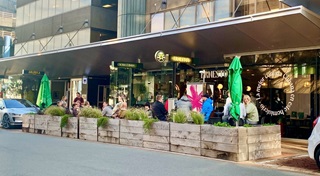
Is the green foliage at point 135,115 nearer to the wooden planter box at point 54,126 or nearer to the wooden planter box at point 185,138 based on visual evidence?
the wooden planter box at point 185,138

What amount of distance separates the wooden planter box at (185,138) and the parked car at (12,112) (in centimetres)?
1005

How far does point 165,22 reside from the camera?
20.2 meters

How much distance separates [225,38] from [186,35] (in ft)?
5.69

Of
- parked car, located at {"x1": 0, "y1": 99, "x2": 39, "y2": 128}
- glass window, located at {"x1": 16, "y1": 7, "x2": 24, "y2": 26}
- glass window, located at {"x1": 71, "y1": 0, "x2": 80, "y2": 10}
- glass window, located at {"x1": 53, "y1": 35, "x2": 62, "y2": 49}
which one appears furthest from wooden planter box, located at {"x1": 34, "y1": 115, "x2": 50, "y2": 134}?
glass window, located at {"x1": 16, "y1": 7, "x2": 24, "y2": 26}

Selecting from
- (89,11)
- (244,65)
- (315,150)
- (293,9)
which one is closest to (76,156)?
(315,150)

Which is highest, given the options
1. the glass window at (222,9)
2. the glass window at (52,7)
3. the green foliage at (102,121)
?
the glass window at (52,7)

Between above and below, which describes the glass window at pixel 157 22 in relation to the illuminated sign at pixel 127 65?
above

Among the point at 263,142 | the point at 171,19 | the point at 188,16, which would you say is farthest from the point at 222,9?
the point at 263,142

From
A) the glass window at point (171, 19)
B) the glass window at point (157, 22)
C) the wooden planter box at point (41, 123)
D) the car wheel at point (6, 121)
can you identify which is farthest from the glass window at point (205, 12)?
the car wheel at point (6, 121)

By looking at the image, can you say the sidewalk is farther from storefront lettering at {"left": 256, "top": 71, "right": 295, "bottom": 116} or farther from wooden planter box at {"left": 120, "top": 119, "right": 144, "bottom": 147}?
wooden planter box at {"left": 120, "top": 119, "right": 144, "bottom": 147}

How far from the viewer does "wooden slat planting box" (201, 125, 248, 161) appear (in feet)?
32.6

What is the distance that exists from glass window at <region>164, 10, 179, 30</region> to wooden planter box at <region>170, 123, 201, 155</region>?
9.10 m

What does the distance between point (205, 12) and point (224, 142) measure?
30.9 feet

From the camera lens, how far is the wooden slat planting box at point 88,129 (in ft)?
46.3
